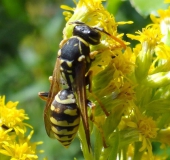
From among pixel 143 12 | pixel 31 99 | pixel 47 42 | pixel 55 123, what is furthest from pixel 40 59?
pixel 55 123

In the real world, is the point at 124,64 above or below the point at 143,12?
below

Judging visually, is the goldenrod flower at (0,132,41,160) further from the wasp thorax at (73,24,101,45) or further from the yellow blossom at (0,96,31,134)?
the wasp thorax at (73,24,101,45)

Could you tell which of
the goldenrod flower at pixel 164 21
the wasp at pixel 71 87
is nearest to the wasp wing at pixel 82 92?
the wasp at pixel 71 87

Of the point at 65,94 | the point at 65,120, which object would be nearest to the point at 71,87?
the point at 65,94

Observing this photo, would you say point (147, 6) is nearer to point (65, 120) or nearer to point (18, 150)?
point (65, 120)

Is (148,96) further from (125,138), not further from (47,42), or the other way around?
(47,42)

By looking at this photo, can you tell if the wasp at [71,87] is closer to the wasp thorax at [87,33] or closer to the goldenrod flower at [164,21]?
the wasp thorax at [87,33]
